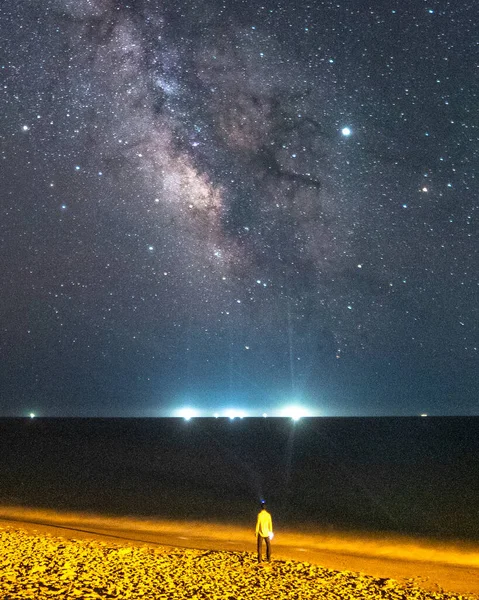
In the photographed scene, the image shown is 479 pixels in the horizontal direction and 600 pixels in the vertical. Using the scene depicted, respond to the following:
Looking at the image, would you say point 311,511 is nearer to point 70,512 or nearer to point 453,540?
point 453,540

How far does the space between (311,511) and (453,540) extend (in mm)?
6721

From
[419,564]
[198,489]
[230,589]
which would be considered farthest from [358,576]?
[198,489]

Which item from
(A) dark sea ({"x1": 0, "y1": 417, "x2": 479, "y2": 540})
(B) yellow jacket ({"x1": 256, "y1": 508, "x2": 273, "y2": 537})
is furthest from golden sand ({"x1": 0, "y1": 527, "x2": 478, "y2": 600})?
(A) dark sea ({"x1": 0, "y1": 417, "x2": 479, "y2": 540})

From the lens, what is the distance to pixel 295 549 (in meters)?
15.4

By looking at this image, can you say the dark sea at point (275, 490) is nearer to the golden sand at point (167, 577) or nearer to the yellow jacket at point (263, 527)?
the yellow jacket at point (263, 527)

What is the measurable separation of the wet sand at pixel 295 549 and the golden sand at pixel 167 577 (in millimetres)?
77

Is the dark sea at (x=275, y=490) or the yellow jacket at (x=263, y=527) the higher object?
the dark sea at (x=275, y=490)

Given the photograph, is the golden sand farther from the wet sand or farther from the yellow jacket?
the yellow jacket

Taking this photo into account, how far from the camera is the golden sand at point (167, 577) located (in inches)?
347

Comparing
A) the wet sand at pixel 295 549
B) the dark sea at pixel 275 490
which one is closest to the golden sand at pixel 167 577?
the wet sand at pixel 295 549

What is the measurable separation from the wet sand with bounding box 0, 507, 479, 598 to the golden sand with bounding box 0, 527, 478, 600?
0.25 feet

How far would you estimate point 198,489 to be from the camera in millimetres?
31078

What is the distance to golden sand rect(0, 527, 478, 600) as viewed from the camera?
8820mm

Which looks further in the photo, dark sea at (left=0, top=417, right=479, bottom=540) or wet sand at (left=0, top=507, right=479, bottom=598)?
dark sea at (left=0, top=417, right=479, bottom=540)
